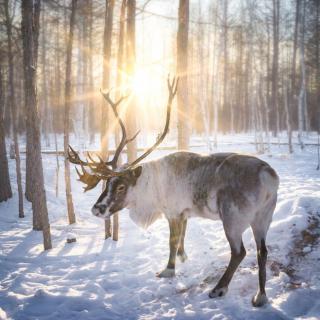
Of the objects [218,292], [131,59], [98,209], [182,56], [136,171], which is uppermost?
[182,56]

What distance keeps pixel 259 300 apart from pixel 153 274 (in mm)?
1517

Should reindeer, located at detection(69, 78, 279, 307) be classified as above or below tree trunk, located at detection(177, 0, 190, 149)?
below

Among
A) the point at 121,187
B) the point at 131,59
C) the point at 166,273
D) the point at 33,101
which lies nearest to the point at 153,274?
the point at 166,273

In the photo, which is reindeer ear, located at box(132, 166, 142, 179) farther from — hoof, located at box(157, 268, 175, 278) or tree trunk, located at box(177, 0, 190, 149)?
tree trunk, located at box(177, 0, 190, 149)

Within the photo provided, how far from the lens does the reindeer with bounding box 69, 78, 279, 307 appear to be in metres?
3.42

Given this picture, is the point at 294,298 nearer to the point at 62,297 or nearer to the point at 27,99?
the point at 62,297

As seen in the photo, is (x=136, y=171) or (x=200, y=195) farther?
(x=136, y=171)

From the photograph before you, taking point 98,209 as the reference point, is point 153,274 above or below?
below

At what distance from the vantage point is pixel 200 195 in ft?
12.9

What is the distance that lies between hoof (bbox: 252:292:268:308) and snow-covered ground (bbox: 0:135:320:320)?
76 mm

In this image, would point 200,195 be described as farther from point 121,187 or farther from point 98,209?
point 98,209

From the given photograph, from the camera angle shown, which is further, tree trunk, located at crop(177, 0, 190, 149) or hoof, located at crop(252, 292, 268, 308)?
tree trunk, located at crop(177, 0, 190, 149)

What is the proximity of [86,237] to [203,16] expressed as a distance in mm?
20087

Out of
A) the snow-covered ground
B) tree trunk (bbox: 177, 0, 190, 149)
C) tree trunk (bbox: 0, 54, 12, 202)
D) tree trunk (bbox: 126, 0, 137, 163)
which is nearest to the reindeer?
the snow-covered ground
